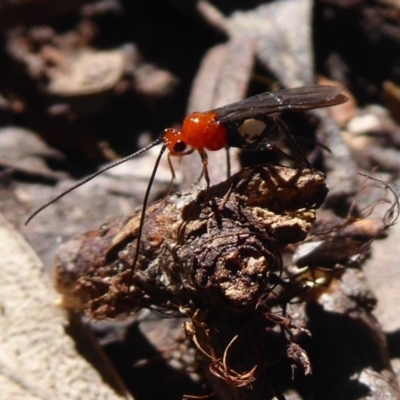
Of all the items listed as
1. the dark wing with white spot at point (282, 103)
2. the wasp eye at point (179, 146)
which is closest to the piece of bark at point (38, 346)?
the wasp eye at point (179, 146)

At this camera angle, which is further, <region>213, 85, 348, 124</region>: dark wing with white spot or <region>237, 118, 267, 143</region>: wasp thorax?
<region>237, 118, 267, 143</region>: wasp thorax

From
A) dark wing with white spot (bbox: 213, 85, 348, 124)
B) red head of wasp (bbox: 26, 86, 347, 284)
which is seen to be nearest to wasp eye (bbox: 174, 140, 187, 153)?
red head of wasp (bbox: 26, 86, 347, 284)

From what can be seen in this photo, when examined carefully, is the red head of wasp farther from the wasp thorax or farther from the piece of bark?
the piece of bark

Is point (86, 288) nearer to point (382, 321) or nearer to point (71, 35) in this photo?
point (382, 321)

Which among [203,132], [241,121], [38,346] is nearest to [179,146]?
[203,132]

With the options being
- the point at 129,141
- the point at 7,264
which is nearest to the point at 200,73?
the point at 129,141

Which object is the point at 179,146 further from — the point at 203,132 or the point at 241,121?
the point at 241,121
